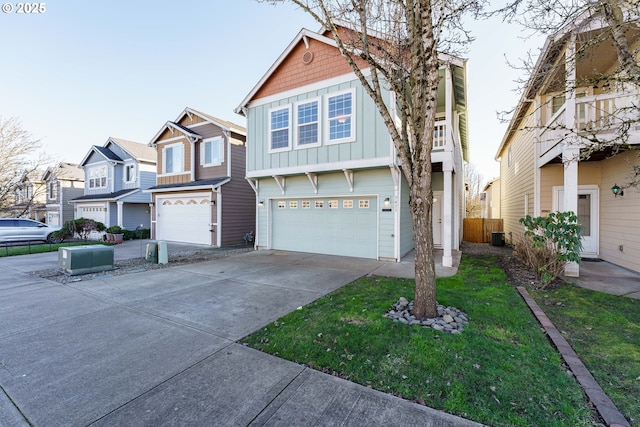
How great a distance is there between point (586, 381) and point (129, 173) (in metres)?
23.3

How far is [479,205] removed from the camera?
29.9m

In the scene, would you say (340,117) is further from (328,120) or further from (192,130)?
(192,130)

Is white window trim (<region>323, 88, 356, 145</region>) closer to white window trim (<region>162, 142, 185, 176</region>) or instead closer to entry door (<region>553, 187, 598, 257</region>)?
entry door (<region>553, 187, 598, 257</region>)

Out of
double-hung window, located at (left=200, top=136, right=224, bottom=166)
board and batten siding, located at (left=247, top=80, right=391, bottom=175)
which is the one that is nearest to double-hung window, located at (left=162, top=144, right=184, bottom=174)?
double-hung window, located at (left=200, top=136, right=224, bottom=166)

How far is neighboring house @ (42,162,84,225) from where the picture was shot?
22320 millimetres

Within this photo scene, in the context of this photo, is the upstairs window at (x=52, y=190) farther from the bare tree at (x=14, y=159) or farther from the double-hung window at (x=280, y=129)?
the double-hung window at (x=280, y=129)

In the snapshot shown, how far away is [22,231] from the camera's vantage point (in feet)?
47.3

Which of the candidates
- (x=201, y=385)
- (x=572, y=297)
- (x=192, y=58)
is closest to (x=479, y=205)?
(x=572, y=297)

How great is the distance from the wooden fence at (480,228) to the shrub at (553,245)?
8.74 meters

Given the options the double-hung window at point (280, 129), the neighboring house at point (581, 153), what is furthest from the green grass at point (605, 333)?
the double-hung window at point (280, 129)

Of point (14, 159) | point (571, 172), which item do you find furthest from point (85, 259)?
point (14, 159)

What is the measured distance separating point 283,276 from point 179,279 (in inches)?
101

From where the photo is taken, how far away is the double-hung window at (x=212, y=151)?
13.6 meters
